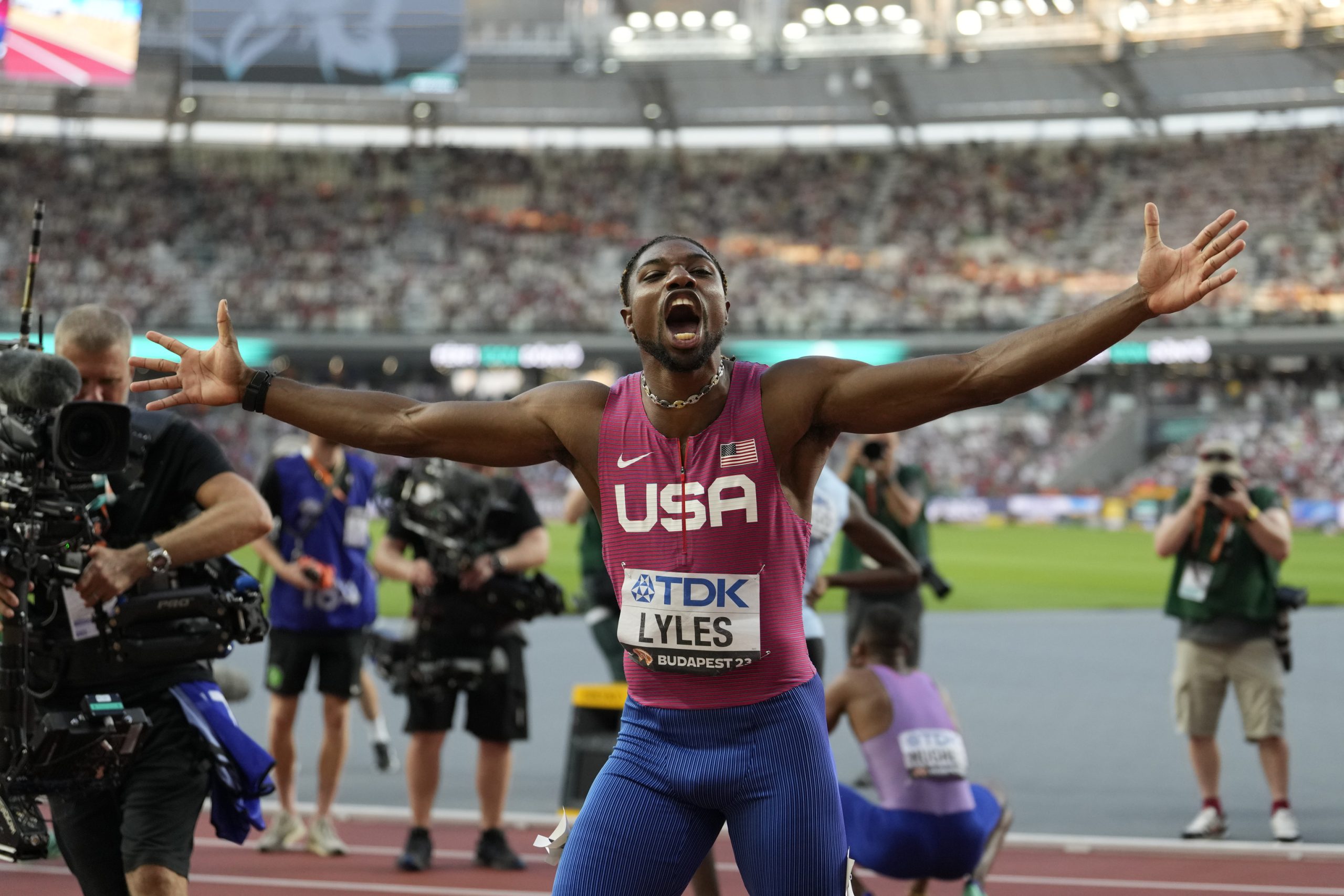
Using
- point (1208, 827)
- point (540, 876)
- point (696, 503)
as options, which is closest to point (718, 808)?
point (696, 503)

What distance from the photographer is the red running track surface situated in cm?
680

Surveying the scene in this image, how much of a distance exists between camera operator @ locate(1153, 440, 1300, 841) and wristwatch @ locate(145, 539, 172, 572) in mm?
5886

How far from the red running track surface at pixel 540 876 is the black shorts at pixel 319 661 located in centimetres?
84

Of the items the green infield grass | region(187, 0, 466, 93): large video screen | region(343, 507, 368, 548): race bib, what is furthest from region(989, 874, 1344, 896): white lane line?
region(187, 0, 466, 93): large video screen

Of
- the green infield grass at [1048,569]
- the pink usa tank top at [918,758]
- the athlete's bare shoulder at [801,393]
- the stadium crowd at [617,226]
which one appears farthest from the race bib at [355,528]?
the stadium crowd at [617,226]

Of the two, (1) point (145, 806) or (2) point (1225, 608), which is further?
(2) point (1225, 608)

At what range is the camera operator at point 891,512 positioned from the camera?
922 centimetres

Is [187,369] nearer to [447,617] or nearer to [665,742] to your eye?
[665,742]

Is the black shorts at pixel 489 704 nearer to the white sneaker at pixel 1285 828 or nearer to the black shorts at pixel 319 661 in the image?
the black shorts at pixel 319 661

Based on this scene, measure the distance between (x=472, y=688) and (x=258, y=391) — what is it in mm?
3682

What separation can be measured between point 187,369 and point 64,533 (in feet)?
Answer: 1.82

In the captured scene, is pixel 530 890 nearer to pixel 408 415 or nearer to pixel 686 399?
pixel 408 415

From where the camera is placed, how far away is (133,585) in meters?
4.21

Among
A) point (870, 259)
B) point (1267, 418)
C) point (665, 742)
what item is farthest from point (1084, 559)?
point (665, 742)
